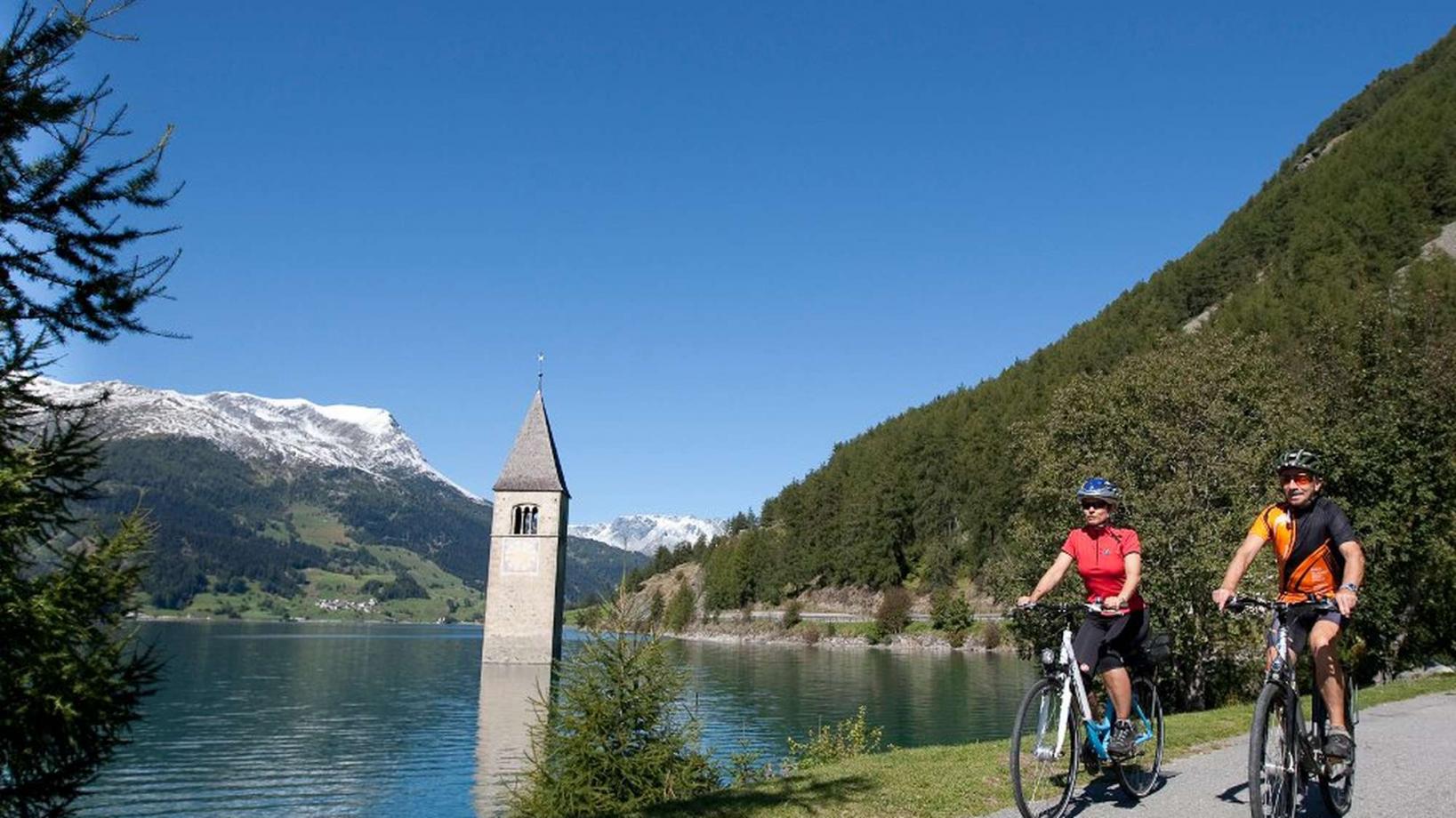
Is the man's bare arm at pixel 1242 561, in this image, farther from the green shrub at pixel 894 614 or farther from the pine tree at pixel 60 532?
the green shrub at pixel 894 614

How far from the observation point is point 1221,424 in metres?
30.2

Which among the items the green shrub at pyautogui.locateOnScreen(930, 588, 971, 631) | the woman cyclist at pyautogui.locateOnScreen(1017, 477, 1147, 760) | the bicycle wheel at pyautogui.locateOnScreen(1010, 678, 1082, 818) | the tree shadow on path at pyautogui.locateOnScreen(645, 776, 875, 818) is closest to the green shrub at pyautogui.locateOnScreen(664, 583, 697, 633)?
the green shrub at pyautogui.locateOnScreen(930, 588, 971, 631)

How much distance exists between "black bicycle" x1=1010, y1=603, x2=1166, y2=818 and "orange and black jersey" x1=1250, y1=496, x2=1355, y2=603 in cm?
139

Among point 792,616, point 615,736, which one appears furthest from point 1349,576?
point 792,616

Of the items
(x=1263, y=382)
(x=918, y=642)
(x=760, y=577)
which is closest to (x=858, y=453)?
(x=760, y=577)

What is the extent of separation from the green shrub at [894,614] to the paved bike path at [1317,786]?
95562 millimetres

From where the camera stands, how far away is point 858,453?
15762cm

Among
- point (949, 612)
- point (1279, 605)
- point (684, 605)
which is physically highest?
point (1279, 605)

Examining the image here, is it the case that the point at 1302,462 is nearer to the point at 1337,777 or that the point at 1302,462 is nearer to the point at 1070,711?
the point at 1337,777

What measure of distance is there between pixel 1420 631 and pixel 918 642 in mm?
70590

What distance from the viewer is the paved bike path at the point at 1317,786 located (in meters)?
8.78

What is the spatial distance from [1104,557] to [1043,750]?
1.93m

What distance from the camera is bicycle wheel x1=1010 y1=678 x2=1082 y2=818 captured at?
8.38 meters

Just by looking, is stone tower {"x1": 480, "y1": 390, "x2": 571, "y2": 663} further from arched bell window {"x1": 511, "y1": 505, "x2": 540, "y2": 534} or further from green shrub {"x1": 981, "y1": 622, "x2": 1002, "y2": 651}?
green shrub {"x1": 981, "y1": 622, "x2": 1002, "y2": 651}
